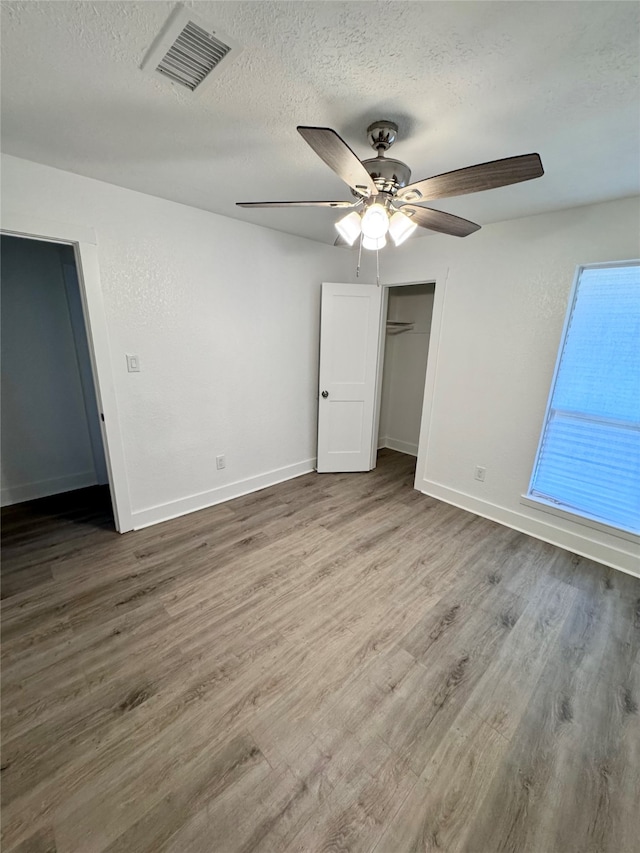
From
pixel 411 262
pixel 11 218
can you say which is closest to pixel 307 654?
pixel 11 218

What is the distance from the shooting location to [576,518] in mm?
2543

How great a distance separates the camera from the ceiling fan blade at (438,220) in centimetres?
158

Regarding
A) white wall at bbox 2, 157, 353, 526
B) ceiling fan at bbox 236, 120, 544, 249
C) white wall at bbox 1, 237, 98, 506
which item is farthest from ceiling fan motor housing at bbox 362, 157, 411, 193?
white wall at bbox 1, 237, 98, 506

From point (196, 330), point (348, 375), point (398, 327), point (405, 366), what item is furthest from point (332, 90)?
point (405, 366)

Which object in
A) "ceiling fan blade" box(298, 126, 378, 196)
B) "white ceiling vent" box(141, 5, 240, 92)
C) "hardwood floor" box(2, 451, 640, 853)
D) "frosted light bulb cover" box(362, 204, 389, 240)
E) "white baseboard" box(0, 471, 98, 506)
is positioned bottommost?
"hardwood floor" box(2, 451, 640, 853)

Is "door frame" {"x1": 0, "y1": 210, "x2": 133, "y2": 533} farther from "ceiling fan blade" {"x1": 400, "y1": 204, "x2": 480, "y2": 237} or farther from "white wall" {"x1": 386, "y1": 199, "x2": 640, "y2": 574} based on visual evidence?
"white wall" {"x1": 386, "y1": 199, "x2": 640, "y2": 574}

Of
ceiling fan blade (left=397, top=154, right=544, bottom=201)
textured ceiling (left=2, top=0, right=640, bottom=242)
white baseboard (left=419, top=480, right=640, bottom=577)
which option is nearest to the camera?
textured ceiling (left=2, top=0, right=640, bottom=242)

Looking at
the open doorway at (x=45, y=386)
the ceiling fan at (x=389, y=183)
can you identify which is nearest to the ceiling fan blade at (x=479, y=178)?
the ceiling fan at (x=389, y=183)

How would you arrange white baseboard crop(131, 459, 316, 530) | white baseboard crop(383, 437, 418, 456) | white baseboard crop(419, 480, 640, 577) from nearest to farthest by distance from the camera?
white baseboard crop(419, 480, 640, 577), white baseboard crop(131, 459, 316, 530), white baseboard crop(383, 437, 418, 456)

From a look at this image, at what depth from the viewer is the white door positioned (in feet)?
11.4

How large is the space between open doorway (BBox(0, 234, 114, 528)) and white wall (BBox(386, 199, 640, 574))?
10.5 feet

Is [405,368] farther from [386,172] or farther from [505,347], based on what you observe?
[386,172]

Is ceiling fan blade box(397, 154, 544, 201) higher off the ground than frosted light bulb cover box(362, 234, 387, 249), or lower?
higher

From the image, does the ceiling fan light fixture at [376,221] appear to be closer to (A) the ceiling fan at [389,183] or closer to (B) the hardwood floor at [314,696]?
(A) the ceiling fan at [389,183]
